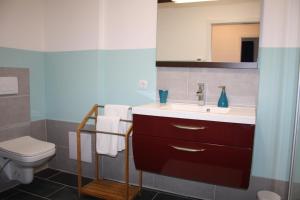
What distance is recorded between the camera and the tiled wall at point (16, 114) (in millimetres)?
2371

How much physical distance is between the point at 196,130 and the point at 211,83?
56 centimetres

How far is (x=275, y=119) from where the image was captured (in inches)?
77.5

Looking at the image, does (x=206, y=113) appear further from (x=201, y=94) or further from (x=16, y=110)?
(x=16, y=110)

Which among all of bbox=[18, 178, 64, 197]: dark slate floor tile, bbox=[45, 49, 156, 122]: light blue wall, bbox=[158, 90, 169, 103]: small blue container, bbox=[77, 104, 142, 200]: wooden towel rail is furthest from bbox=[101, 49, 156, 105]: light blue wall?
bbox=[18, 178, 64, 197]: dark slate floor tile

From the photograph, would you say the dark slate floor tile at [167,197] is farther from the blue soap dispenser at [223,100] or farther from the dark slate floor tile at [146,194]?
the blue soap dispenser at [223,100]

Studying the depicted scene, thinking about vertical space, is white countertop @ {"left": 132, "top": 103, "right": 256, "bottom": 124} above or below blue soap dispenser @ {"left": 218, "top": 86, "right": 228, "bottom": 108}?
below

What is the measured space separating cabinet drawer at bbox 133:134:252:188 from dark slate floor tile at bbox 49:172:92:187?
0.91m

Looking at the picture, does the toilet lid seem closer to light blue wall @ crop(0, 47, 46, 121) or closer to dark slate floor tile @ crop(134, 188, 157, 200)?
light blue wall @ crop(0, 47, 46, 121)

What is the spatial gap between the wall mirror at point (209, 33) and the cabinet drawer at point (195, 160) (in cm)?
72

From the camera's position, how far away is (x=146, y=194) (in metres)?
2.34

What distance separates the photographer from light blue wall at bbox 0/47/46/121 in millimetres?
2433

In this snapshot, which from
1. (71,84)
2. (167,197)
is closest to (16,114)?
(71,84)

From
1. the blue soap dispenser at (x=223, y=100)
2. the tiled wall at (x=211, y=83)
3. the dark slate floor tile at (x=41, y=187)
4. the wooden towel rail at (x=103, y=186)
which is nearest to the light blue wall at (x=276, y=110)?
the tiled wall at (x=211, y=83)

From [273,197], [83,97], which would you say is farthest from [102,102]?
[273,197]
